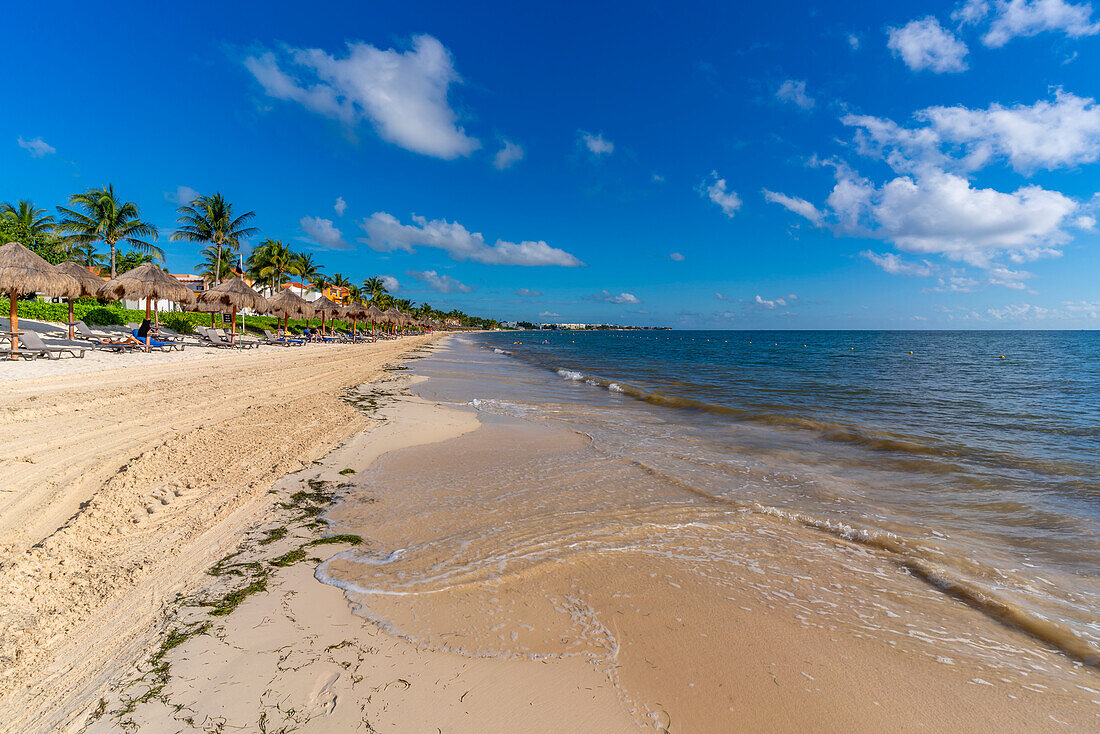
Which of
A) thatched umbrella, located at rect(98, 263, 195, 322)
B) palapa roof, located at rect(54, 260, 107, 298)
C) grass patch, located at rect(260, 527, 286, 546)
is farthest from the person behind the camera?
thatched umbrella, located at rect(98, 263, 195, 322)

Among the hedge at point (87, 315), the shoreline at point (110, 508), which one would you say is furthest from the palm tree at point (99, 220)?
the shoreline at point (110, 508)

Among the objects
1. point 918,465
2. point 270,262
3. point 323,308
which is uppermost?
point 270,262

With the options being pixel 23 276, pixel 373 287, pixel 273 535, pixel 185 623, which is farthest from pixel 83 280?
pixel 373 287

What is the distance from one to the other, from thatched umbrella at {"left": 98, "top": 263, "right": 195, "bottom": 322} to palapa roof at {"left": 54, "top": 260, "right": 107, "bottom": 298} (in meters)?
0.97

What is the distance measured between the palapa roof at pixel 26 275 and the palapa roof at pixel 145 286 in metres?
3.51

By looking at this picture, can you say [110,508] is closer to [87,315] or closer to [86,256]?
[87,315]

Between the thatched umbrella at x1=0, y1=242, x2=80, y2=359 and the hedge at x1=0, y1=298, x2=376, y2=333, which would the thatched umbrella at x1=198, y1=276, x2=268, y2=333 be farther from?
the thatched umbrella at x1=0, y1=242, x2=80, y2=359

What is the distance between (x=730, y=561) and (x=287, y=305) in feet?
112

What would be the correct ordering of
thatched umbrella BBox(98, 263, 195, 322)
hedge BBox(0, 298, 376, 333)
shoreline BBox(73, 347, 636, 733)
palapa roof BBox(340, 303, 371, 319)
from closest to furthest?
shoreline BBox(73, 347, 636, 733) < thatched umbrella BBox(98, 263, 195, 322) < hedge BBox(0, 298, 376, 333) < palapa roof BBox(340, 303, 371, 319)

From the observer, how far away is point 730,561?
3.95 meters

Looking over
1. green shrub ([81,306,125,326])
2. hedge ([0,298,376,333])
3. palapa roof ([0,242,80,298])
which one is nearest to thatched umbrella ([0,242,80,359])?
palapa roof ([0,242,80,298])

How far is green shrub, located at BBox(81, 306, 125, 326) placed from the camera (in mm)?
25547

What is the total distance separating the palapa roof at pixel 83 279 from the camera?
17297 mm

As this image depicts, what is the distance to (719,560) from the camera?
3.95 meters
